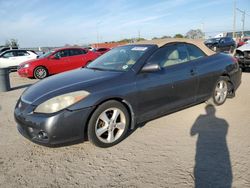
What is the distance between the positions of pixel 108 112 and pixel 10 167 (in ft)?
4.79

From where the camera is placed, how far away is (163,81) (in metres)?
4.20

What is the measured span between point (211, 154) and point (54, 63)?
9.66 metres

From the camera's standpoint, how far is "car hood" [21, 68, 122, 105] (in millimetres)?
3511

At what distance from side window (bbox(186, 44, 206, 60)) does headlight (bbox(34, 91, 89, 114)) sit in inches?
96.4

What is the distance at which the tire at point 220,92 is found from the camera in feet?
17.7

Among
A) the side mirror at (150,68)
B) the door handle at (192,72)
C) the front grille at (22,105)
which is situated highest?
the side mirror at (150,68)

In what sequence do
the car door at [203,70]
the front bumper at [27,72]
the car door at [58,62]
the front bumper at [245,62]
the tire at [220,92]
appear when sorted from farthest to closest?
the car door at [58,62] < the front bumper at [27,72] < the front bumper at [245,62] < the tire at [220,92] < the car door at [203,70]

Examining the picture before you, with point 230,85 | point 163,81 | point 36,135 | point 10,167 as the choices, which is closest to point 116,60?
point 163,81

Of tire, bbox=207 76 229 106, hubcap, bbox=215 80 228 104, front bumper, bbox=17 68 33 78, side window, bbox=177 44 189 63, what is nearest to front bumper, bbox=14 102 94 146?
side window, bbox=177 44 189 63

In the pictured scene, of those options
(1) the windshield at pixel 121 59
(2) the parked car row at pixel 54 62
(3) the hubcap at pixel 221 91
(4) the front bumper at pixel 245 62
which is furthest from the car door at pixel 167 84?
(2) the parked car row at pixel 54 62

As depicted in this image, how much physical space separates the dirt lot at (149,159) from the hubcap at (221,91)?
0.95 m

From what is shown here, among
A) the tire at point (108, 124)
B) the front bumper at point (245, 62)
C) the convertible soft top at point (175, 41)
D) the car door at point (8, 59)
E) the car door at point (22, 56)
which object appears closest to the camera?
the tire at point (108, 124)

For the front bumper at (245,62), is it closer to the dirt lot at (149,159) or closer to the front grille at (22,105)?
the dirt lot at (149,159)

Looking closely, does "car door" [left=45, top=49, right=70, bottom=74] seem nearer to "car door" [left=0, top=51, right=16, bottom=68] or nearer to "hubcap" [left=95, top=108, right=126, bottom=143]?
"car door" [left=0, top=51, right=16, bottom=68]
